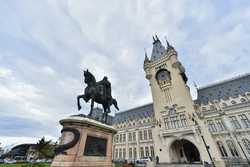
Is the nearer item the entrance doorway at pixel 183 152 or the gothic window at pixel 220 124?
the entrance doorway at pixel 183 152

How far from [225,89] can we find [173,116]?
Result: 19.3 metres

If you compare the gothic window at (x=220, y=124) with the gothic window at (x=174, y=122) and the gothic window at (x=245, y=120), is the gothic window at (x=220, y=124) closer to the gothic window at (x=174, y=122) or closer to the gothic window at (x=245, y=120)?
the gothic window at (x=245, y=120)

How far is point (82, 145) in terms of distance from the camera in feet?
19.5

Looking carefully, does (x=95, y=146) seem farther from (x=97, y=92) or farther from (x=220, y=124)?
(x=220, y=124)

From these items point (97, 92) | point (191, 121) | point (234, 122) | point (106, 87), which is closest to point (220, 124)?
point (234, 122)

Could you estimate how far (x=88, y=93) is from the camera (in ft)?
26.1

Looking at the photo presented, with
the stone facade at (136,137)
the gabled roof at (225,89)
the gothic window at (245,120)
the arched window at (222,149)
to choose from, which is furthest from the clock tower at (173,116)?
the gothic window at (245,120)

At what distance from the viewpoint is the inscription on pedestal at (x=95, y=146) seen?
20.3 ft

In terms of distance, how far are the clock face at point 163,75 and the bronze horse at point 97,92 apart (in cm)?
3163

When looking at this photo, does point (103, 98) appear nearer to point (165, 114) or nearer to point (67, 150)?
point (67, 150)

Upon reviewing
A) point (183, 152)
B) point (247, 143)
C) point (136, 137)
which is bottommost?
point (183, 152)

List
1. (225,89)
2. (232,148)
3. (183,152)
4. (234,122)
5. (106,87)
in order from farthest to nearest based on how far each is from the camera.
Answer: (225,89) → (183,152) → (234,122) → (232,148) → (106,87)

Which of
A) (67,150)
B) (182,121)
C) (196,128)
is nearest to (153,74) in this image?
(182,121)

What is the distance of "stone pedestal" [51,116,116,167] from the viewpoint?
5.42 m
